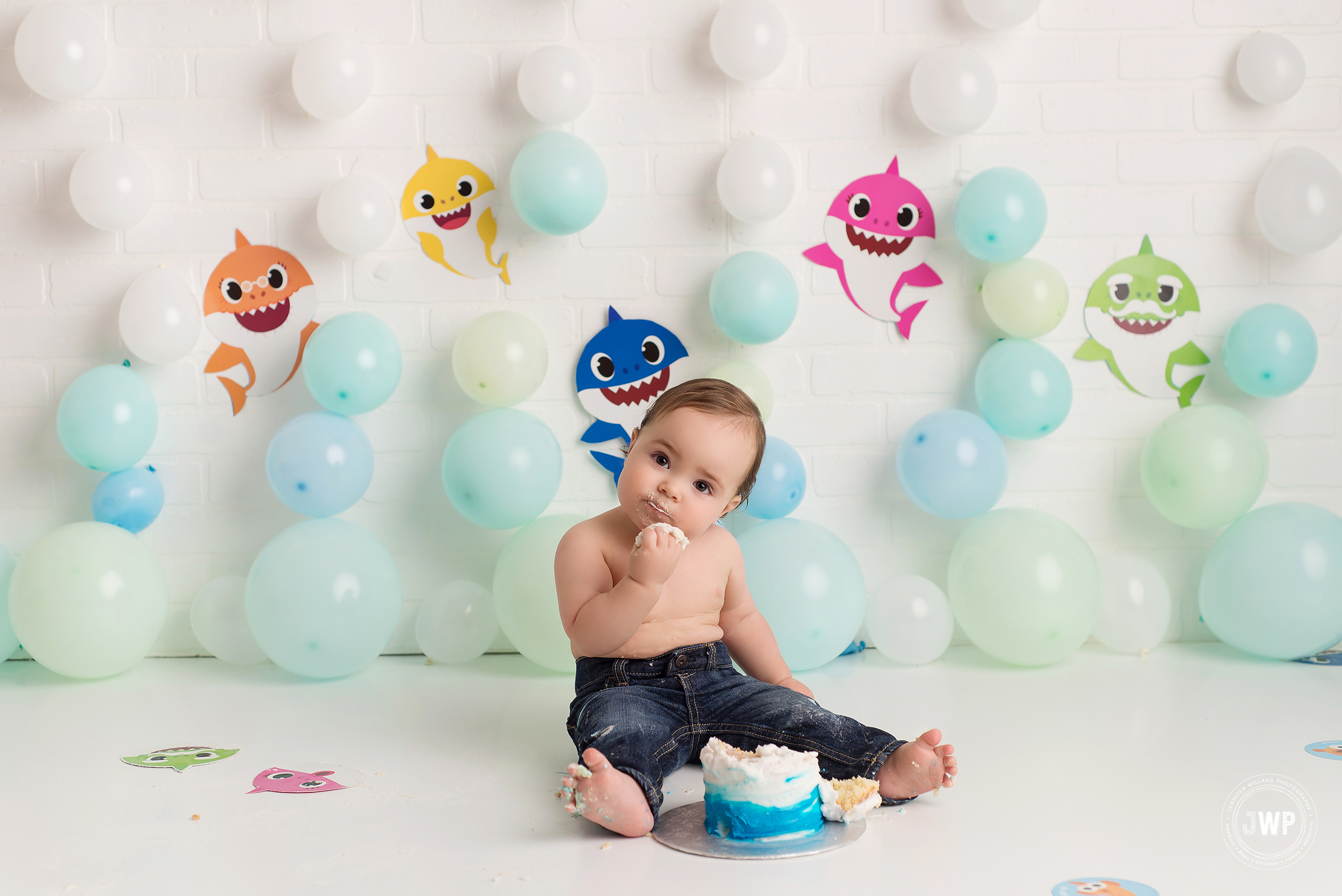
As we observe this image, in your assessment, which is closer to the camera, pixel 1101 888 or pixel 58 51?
pixel 1101 888

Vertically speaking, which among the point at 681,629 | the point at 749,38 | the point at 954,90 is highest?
the point at 749,38

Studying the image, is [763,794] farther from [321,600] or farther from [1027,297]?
[1027,297]

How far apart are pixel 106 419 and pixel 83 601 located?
0.40 meters

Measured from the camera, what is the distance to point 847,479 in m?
2.62

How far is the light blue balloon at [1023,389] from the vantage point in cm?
242

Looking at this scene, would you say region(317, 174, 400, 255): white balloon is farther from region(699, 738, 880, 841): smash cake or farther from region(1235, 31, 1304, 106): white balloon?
region(1235, 31, 1304, 106): white balloon

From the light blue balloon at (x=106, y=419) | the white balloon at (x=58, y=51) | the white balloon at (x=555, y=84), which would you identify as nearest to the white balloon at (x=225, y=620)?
the light blue balloon at (x=106, y=419)

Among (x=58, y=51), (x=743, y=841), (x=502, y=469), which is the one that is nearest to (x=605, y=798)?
(x=743, y=841)

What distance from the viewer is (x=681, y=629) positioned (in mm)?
1864

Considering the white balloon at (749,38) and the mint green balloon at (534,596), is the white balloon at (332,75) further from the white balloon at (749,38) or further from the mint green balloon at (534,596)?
the mint green balloon at (534,596)

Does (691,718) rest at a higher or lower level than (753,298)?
lower

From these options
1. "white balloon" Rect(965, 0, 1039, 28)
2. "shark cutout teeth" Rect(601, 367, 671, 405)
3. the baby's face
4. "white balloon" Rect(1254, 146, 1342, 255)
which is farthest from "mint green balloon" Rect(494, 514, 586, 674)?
"white balloon" Rect(1254, 146, 1342, 255)

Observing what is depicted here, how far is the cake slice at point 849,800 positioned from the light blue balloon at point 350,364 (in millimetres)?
1375

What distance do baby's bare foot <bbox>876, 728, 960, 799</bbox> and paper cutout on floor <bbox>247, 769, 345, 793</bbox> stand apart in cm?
84
